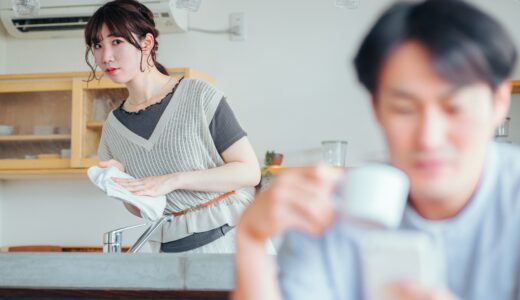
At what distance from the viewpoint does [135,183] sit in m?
2.14

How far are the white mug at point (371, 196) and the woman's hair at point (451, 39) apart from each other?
14 centimetres

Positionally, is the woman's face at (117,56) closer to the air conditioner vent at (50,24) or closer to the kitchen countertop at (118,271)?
the kitchen countertop at (118,271)

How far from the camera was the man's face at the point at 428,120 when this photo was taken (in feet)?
2.34

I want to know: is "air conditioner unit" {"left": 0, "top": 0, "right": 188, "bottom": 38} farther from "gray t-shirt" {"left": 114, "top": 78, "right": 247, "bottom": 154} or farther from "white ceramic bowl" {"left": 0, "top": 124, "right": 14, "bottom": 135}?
"gray t-shirt" {"left": 114, "top": 78, "right": 247, "bottom": 154}

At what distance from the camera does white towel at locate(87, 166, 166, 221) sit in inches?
81.4

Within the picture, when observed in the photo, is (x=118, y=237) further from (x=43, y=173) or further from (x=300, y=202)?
(x=43, y=173)

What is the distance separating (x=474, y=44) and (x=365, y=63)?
0.11 meters

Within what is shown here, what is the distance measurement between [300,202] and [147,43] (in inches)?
68.9

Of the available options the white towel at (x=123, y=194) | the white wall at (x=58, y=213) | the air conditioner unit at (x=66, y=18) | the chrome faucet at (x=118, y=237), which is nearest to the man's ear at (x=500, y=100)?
the white towel at (x=123, y=194)

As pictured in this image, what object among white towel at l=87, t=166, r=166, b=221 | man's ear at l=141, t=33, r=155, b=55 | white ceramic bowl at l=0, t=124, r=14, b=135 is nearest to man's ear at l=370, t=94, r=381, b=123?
white towel at l=87, t=166, r=166, b=221

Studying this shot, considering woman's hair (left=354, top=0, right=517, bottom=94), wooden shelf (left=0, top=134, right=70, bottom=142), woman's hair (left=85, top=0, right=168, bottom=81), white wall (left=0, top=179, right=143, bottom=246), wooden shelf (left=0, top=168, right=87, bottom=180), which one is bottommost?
white wall (left=0, top=179, right=143, bottom=246)

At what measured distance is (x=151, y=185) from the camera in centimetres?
214

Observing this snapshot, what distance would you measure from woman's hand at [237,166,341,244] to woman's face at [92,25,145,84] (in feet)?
5.36

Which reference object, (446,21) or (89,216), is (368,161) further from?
(89,216)
